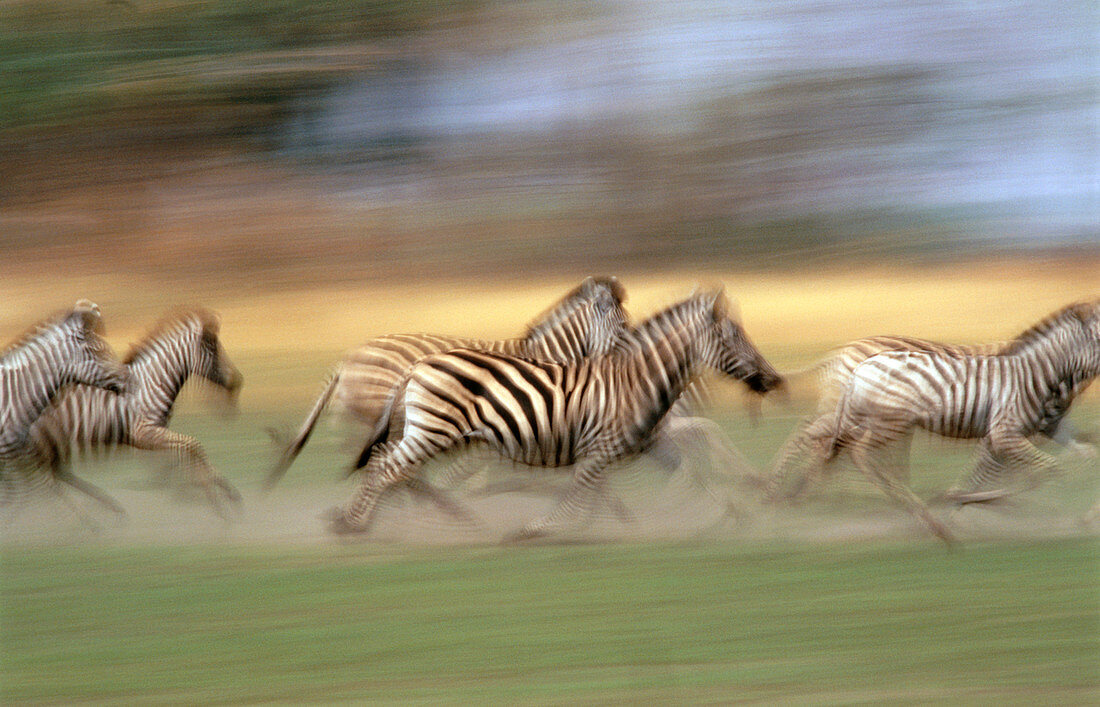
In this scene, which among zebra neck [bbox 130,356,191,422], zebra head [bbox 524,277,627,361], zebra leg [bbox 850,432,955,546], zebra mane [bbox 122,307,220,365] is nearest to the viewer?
zebra leg [bbox 850,432,955,546]

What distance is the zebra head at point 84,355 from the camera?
5004mm

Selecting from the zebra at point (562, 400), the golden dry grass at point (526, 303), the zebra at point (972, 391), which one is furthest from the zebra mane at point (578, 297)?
the golden dry grass at point (526, 303)

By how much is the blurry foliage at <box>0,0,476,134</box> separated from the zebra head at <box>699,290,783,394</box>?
859 centimetres

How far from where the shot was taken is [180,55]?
1262cm

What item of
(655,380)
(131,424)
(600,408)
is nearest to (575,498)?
(600,408)

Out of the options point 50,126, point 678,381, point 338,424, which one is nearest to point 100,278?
point 50,126

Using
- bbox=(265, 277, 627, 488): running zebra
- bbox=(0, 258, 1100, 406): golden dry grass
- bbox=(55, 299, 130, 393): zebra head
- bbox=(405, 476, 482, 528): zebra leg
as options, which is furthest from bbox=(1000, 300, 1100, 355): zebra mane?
bbox=(0, 258, 1100, 406): golden dry grass

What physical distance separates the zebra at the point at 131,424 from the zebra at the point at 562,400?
85 cm

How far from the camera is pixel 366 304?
40.2 feet

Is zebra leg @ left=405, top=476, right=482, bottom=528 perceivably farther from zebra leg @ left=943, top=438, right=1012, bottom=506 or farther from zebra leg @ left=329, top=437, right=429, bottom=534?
zebra leg @ left=943, top=438, right=1012, bottom=506

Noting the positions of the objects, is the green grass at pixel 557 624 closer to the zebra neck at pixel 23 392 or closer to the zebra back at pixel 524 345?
the zebra neck at pixel 23 392

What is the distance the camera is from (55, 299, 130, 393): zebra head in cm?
500

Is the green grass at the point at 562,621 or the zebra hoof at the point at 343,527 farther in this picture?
the zebra hoof at the point at 343,527

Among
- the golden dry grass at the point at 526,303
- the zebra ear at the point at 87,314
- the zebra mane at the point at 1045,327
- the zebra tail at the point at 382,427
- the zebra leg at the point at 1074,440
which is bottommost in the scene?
the golden dry grass at the point at 526,303
